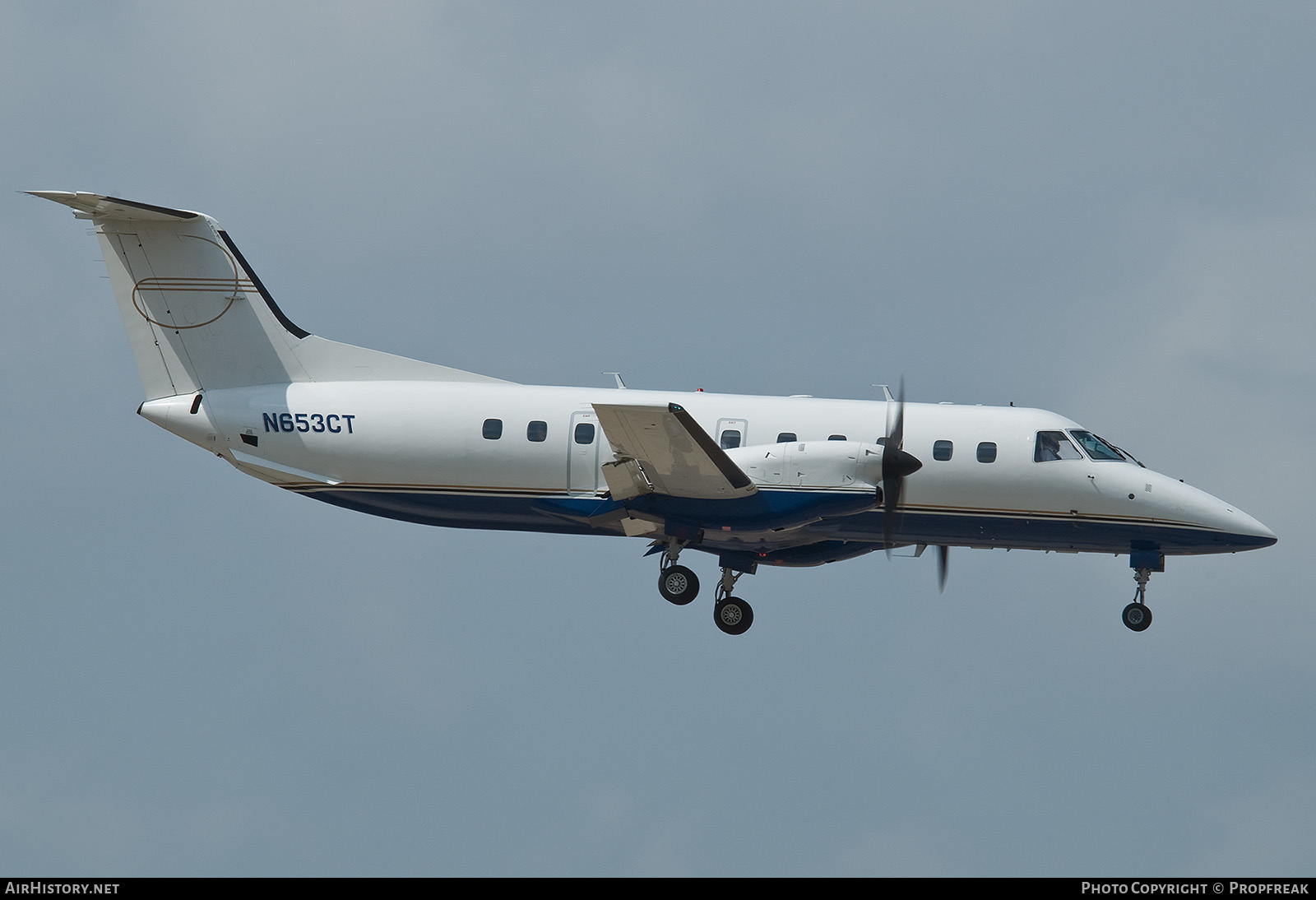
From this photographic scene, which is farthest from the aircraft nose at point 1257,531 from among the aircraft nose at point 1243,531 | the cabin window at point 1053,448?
the cabin window at point 1053,448

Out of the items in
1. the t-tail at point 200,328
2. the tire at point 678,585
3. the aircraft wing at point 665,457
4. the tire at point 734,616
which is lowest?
the tire at point 734,616

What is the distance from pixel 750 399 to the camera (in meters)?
27.1

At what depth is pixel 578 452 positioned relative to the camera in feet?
86.5

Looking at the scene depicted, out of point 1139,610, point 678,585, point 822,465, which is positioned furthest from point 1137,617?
point 678,585

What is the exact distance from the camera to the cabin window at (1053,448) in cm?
2655

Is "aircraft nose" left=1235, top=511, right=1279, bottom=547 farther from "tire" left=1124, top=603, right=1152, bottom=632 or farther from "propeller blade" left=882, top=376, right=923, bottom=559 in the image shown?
"propeller blade" left=882, top=376, right=923, bottom=559

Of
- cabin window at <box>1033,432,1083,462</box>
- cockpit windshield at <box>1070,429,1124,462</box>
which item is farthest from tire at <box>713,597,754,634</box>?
cockpit windshield at <box>1070,429,1124,462</box>

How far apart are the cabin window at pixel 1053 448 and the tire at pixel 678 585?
6437 millimetres

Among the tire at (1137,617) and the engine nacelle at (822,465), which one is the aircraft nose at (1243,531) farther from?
the engine nacelle at (822,465)
